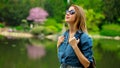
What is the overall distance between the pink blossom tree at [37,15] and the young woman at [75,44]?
91.2ft

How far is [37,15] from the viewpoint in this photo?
31.4 meters

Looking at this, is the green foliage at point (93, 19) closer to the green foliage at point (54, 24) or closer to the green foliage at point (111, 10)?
the green foliage at point (111, 10)

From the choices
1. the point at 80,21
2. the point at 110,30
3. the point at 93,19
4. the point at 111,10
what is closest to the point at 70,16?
the point at 80,21

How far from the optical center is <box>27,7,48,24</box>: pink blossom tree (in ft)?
101

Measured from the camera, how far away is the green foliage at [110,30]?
27.7 m

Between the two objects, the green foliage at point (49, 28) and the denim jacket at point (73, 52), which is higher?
the denim jacket at point (73, 52)

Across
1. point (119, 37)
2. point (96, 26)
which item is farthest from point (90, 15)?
point (119, 37)

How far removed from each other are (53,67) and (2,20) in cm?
1954

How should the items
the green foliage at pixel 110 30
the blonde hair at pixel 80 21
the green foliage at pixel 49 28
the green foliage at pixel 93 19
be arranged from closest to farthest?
the blonde hair at pixel 80 21 → the green foliage at pixel 49 28 → the green foliage at pixel 110 30 → the green foliage at pixel 93 19

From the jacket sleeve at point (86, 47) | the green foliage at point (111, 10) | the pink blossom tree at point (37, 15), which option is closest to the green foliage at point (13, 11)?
the pink blossom tree at point (37, 15)

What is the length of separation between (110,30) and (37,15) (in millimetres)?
5952

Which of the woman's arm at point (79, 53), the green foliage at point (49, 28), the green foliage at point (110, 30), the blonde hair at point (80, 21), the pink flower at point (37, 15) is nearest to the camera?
the woman's arm at point (79, 53)

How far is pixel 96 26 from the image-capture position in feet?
98.5

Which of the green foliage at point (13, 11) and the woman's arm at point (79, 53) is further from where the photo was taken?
the green foliage at point (13, 11)
